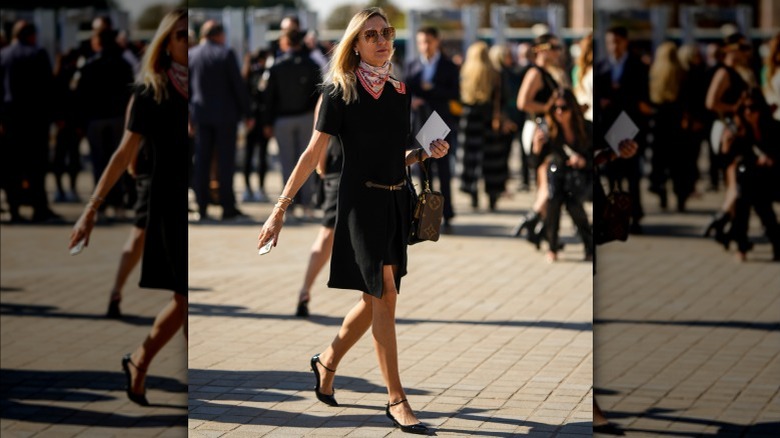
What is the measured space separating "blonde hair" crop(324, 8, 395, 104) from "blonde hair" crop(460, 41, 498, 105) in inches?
379

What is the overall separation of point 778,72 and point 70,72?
239 centimetres

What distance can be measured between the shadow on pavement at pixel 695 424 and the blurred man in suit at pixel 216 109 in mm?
9617

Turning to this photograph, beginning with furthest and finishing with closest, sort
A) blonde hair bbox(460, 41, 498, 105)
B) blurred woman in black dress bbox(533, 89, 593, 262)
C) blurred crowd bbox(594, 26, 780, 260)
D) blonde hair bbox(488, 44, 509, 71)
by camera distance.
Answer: blonde hair bbox(488, 44, 509, 71) < blonde hair bbox(460, 41, 498, 105) < blurred woman in black dress bbox(533, 89, 593, 262) < blurred crowd bbox(594, 26, 780, 260)

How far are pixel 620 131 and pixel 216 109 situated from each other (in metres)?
9.94

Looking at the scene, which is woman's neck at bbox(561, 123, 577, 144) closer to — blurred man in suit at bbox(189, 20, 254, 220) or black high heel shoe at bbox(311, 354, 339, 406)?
blurred man in suit at bbox(189, 20, 254, 220)

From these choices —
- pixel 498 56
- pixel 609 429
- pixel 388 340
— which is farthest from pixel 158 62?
pixel 498 56

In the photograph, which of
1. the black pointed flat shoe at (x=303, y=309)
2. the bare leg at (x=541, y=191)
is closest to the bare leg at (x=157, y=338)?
the black pointed flat shoe at (x=303, y=309)

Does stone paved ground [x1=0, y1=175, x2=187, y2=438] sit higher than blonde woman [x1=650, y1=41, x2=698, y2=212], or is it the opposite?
blonde woman [x1=650, y1=41, x2=698, y2=212]

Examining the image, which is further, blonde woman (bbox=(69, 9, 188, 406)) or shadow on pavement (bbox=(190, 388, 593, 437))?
shadow on pavement (bbox=(190, 388, 593, 437))

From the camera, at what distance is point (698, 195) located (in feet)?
16.7

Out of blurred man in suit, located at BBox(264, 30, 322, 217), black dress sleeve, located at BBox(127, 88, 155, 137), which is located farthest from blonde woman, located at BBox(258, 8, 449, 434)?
blurred man in suit, located at BBox(264, 30, 322, 217)

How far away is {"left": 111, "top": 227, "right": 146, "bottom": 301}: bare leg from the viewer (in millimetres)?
4418

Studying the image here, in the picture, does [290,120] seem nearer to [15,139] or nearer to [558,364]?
[558,364]

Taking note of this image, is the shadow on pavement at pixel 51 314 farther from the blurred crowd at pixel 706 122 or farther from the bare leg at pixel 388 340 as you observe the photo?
the blurred crowd at pixel 706 122
